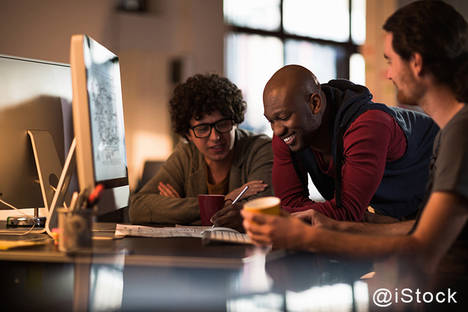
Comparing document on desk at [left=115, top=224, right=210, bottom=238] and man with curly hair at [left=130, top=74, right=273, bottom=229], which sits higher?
man with curly hair at [left=130, top=74, right=273, bottom=229]

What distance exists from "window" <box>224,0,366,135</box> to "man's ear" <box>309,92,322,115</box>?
341cm

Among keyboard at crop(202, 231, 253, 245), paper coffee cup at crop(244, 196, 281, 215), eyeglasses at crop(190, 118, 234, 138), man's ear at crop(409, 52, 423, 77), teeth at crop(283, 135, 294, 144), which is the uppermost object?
man's ear at crop(409, 52, 423, 77)

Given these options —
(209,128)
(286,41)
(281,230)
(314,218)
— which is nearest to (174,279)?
(281,230)

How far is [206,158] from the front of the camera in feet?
7.97

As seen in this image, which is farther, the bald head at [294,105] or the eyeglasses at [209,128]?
the eyeglasses at [209,128]

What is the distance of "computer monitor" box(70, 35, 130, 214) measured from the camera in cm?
118

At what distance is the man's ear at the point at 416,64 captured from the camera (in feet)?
3.59

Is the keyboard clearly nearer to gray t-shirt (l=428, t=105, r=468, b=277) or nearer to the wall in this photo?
gray t-shirt (l=428, t=105, r=468, b=277)

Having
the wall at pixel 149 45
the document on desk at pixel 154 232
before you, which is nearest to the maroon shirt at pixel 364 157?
the document on desk at pixel 154 232

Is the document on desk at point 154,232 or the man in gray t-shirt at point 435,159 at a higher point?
the man in gray t-shirt at point 435,159

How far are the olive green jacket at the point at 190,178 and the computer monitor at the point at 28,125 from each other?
1.81 feet

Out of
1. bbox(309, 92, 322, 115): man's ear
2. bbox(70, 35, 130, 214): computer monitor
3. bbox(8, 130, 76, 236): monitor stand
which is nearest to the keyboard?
bbox(70, 35, 130, 214): computer monitor

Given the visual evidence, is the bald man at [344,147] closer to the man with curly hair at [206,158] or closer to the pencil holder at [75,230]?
the man with curly hair at [206,158]

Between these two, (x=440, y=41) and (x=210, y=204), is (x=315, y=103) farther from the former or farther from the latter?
(x=440, y=41)
